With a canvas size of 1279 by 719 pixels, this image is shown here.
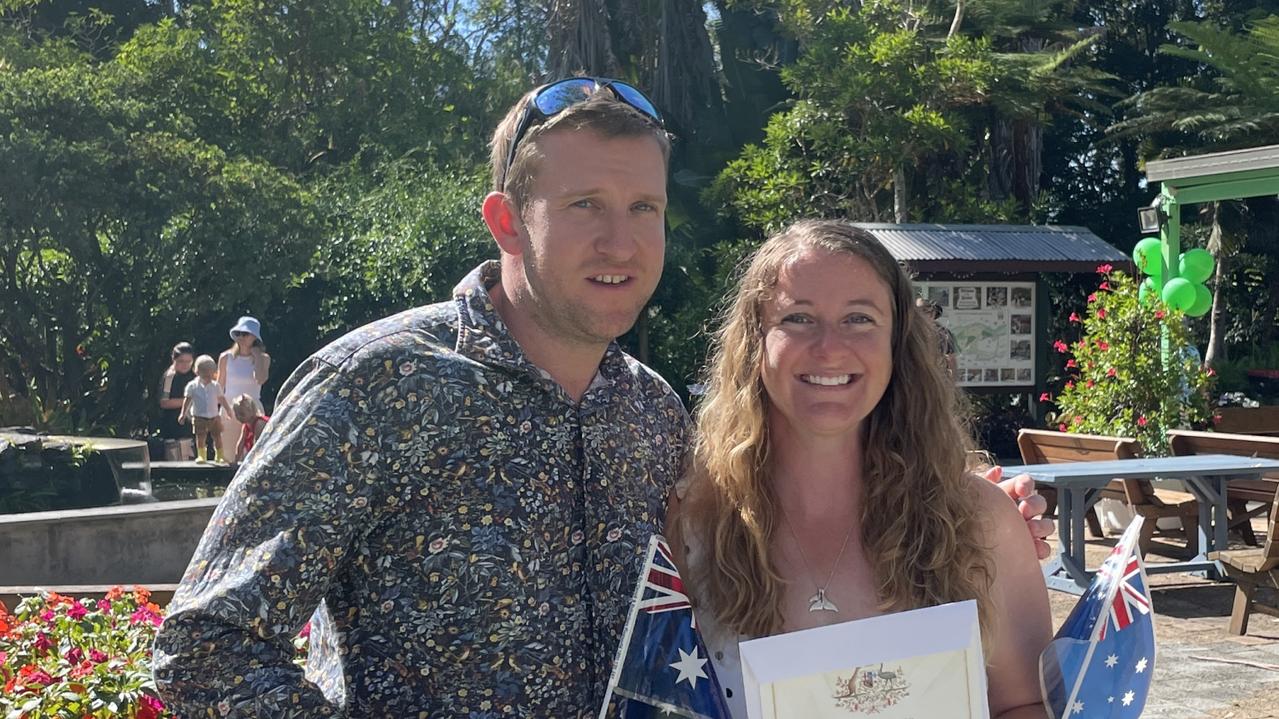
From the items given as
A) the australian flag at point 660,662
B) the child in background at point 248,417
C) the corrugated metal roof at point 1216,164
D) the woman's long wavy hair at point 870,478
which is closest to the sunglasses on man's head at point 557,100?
the woman's long wavy hair at point 870,478

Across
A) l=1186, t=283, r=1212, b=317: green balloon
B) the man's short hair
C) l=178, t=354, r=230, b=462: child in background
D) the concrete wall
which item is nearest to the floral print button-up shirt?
the man's short hair

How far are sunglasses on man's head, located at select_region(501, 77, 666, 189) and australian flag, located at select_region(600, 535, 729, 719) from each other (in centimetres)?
67

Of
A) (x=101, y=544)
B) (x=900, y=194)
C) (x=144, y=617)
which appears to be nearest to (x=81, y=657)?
(x=144, y=617)

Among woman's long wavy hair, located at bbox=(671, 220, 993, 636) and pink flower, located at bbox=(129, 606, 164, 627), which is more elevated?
woman's long wavy hair, located at bbox=(671, 220, 993, 636)

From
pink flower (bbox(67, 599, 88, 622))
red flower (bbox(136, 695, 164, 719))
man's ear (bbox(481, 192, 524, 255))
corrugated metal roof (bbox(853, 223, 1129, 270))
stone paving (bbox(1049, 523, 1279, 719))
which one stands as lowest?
stone paving (bbox(1049, 523, 1279, 719))

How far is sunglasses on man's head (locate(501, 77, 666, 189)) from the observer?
2.17m

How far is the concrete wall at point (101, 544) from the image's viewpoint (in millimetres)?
6742

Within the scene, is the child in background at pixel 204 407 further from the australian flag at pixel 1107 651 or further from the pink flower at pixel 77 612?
the australian flag at pixel 1107 651

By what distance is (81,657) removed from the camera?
371cm

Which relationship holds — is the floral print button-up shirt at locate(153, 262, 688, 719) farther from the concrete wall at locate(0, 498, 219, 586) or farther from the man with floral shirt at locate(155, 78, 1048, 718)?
the concrete wall at locate(0, 498, 219, 586)

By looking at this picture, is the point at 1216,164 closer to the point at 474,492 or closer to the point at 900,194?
the point at 900,194

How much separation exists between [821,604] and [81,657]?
233 cm

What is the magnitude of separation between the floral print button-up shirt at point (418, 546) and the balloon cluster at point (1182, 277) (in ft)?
37.3

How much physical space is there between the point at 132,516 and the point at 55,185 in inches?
462
